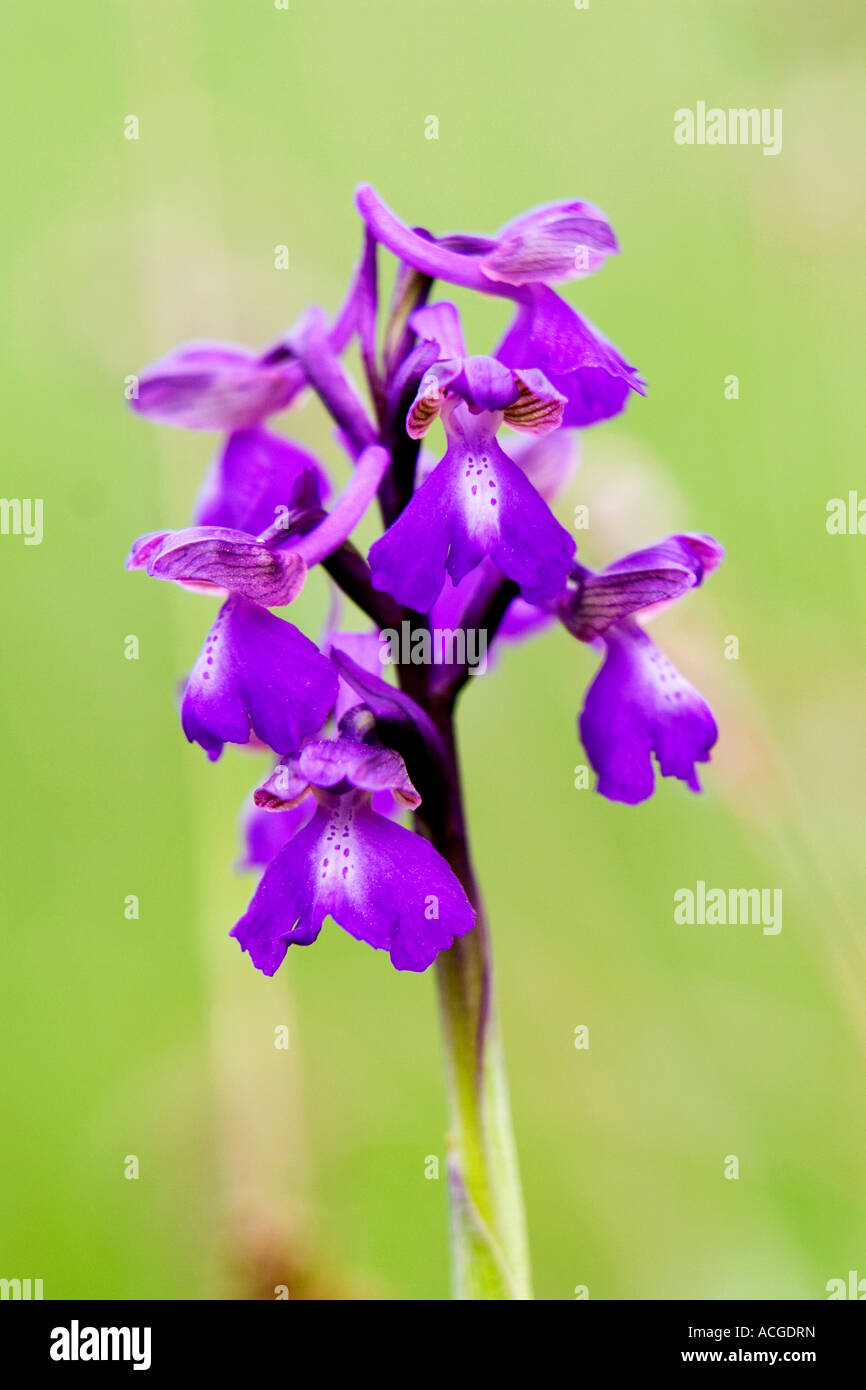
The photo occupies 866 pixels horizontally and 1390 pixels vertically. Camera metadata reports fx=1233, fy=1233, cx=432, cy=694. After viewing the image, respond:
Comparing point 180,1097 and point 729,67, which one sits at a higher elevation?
point 729,67

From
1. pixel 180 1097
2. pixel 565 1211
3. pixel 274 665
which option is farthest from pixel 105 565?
pixel 274 665

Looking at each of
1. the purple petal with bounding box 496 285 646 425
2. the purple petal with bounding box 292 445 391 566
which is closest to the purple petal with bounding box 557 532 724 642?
the purple petal with bounding box 496 285 646 425

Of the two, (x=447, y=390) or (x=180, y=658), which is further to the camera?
(x=180, y=658)

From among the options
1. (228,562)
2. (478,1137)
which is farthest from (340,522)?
(478,1137)

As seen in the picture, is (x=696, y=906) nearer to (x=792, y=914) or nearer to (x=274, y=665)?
(x=792, y=914)

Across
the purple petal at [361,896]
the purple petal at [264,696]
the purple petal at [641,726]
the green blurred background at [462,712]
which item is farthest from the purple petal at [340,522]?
the green blurred background at [462,712]

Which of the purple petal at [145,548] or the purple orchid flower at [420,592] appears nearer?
the purple orchid flower at [420,592]

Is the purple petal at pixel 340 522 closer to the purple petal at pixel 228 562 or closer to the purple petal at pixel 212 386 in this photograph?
the purple petal at pixel 228 562
